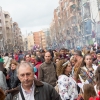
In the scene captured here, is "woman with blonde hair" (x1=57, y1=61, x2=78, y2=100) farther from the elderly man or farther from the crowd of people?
the elderly man

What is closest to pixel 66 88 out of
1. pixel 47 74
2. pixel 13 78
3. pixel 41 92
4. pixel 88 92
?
pixel 88 92

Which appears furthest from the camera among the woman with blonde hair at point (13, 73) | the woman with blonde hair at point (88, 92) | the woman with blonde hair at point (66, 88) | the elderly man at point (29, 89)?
the woman with blonde hair at point (13, 73)

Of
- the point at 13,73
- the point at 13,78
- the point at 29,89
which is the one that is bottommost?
the point at 13,78

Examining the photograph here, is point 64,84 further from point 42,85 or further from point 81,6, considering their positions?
point 81,6

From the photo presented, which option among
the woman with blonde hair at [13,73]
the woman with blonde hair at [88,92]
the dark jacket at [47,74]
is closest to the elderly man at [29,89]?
the woman with blonde hair at [88,92]

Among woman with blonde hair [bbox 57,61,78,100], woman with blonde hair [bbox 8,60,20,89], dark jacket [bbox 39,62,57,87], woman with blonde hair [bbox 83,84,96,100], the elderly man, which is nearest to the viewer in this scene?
the elderly man

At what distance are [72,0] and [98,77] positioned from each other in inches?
2622

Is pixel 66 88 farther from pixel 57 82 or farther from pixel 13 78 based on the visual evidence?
pixel 13 78

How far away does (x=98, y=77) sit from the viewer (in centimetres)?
405

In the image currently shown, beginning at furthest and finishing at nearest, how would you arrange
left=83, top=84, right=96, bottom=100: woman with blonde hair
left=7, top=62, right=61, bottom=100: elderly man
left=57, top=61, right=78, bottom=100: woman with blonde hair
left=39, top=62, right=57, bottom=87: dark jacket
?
left=39, top=62, right=57, bottom=87: dark jacket, left=57, top=61, right=78, bottom=100: woman with blonde hair, left=83, top=84, right=96, bottom=100: woman with blonde hair, left=7, top=62, right=61, bottom=100: elderly man

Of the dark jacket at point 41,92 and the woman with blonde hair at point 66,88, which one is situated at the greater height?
the dark jacket at point 41,92

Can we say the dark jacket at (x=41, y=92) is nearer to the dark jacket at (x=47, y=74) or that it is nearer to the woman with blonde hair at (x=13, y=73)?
the dark jacket at (x=47, y=74)

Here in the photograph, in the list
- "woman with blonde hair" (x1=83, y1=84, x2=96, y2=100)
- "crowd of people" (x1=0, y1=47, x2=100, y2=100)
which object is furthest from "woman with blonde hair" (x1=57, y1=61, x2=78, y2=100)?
"woman with blonde hair" (x1=83, y1=84, x2=96, y2=100)

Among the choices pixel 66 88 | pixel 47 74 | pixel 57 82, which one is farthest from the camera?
pixel 47 74
